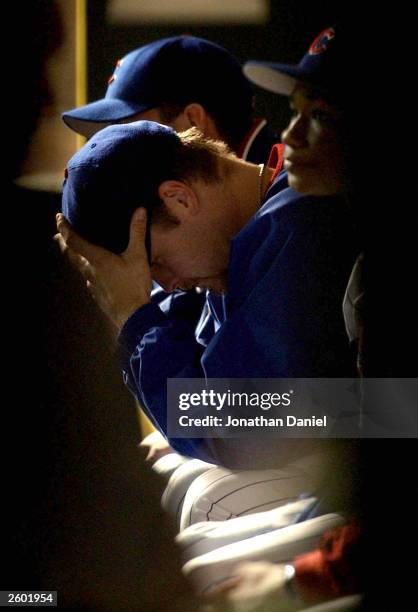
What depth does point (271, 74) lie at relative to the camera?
0.88m

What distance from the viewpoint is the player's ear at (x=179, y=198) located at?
3.08 feet

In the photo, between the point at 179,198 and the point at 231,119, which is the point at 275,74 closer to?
the point at 179,198

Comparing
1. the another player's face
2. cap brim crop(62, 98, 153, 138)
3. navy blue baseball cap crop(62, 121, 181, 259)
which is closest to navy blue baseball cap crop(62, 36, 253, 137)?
cap brim crop(62, 98, 153, 138)

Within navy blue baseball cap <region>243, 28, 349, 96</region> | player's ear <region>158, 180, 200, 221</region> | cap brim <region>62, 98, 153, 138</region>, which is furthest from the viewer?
cap brim <region>62, 98, 153, 138</region>

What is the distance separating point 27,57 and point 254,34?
375 mm

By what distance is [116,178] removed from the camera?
91cm

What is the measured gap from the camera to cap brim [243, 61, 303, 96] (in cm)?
84

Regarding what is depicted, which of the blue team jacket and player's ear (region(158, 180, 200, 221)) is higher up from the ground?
player's ear (region(158, 180, 200, 221))

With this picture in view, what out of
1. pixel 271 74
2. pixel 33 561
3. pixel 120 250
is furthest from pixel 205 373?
pixel 33 561

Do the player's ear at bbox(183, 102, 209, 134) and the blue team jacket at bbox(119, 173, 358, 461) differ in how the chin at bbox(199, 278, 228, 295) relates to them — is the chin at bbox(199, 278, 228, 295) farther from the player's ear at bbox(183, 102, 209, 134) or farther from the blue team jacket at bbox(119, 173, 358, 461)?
the player's ear at bbox(183, 102, 209, 134)

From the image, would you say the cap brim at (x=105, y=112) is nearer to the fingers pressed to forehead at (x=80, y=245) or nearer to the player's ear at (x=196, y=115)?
the player's ear at (x=196, y=115)

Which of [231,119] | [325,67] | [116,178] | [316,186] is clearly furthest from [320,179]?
[231,119]

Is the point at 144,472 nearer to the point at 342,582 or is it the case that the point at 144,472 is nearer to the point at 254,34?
the point at 342,582

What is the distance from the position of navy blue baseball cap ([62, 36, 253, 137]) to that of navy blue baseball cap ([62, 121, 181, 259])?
252 millimetres
